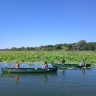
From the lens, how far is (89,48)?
497ft

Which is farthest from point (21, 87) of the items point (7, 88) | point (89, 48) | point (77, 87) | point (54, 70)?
point (89, 48)

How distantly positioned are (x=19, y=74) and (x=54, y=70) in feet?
16.9

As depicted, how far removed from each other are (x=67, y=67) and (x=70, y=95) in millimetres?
20496

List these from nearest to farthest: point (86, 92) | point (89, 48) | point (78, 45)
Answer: point (86, 92) → point (89, 48) → point (78, 45)

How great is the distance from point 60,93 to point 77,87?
3.12 metres

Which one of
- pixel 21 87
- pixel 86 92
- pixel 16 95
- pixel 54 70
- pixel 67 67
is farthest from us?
pixel 67 67

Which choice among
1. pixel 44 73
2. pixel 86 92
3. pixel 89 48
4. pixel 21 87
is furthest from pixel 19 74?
pixel 89 48

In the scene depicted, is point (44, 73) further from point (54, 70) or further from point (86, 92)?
point (86, 92)

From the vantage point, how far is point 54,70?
1334 inches

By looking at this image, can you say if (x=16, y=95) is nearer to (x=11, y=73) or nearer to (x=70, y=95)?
(x=70, y=95)

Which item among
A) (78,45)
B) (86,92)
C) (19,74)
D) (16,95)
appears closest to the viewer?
(16,95)

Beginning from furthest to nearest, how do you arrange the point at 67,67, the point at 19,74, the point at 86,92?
the point at 67,67
the point at 19,74
the point at 86,92

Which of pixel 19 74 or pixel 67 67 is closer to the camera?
pixel 19 74

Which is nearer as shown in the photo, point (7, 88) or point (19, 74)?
point (7, 88)
